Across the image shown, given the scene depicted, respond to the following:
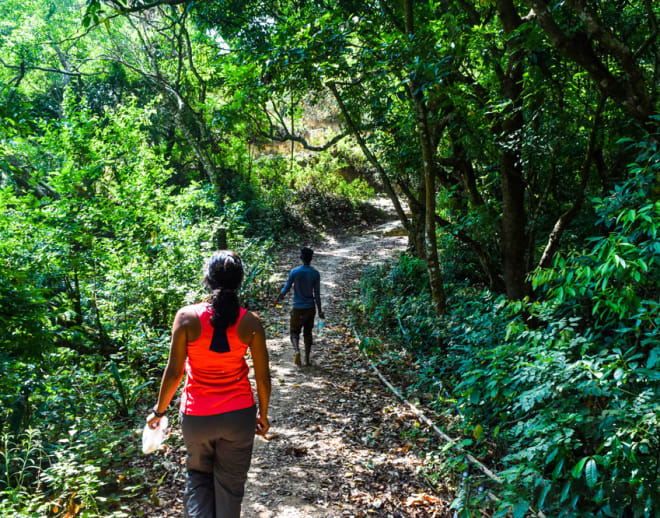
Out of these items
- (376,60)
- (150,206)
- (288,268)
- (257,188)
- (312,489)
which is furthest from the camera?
(257,188)

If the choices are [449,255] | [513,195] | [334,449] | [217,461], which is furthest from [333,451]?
[449,255]

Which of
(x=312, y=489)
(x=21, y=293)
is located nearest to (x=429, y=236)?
(x=312, y=489)

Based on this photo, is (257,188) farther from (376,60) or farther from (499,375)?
(499,375)

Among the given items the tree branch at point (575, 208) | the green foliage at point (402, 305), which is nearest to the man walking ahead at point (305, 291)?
the green foliage at point (402, 305)

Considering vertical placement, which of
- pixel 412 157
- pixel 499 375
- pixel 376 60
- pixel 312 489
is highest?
pixel 376 60

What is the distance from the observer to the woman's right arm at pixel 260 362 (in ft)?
9.54

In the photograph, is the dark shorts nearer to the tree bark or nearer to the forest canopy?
the forest canopy

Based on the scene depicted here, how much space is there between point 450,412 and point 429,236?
288cm

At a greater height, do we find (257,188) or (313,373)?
(257,188)

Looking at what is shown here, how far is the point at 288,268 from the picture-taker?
1542cm

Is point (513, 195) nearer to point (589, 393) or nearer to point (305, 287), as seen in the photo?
point (305, 287)

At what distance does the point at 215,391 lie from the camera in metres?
2.82

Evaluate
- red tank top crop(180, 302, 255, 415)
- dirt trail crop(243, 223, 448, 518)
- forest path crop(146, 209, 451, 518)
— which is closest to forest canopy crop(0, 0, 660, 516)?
forest path crop(146, 209, 451, 518)

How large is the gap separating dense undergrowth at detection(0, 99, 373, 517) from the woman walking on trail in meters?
1.43
